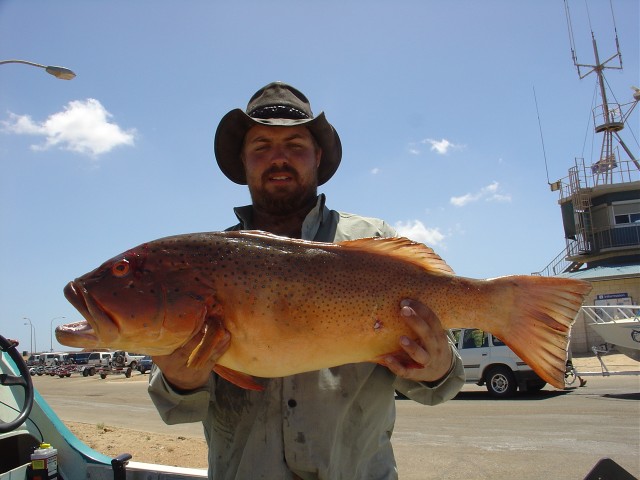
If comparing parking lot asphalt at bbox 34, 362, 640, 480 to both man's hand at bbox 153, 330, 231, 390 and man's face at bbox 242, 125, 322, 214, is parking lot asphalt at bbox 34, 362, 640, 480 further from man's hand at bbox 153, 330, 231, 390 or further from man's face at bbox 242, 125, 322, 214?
man's hand at bbox 153, 330, 231, 390

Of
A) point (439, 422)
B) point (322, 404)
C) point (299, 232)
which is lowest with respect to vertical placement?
point (439, 422)

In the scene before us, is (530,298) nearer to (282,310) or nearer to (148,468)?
(282,310)

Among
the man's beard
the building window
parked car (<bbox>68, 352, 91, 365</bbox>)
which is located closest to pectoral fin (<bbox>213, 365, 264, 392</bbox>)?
the man's beard

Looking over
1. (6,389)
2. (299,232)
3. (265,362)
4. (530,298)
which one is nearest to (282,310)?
(265,362)

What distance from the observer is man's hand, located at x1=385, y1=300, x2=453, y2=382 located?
2.28m

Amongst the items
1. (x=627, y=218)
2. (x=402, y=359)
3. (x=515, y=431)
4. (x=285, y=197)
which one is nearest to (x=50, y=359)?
(x=627, y=218)

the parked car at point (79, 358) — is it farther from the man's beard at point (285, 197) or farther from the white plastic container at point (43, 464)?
the man's beard at point (285, 197)

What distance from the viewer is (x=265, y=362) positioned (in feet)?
7.20

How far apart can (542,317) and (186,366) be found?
1.66 metres

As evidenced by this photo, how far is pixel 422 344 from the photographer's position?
2.33 metres

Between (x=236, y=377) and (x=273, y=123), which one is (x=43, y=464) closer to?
(x=236, y=377)

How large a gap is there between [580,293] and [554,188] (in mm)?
36373

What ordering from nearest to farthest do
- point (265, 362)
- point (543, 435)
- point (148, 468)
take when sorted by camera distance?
point (265, 362), point (148, 468), point (543, 435)

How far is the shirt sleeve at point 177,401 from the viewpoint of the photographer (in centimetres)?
233
